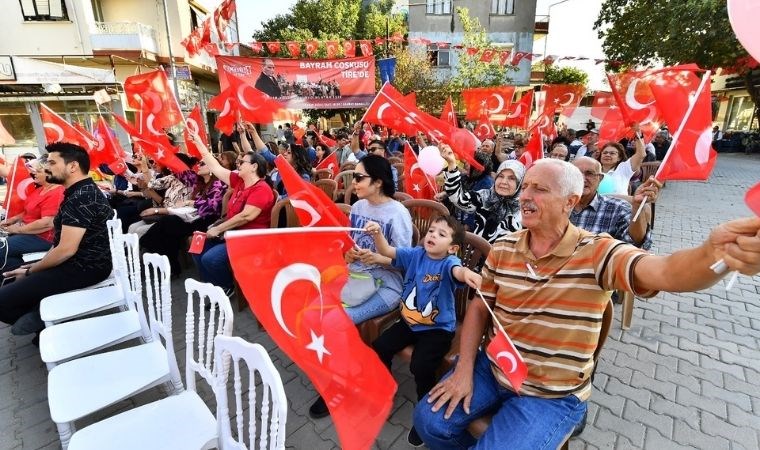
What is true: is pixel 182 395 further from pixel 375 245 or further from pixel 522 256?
pixel 522 256

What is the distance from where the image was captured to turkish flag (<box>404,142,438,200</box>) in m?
4.53

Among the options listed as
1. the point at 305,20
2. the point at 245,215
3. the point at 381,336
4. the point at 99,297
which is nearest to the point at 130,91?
the point at 245,215

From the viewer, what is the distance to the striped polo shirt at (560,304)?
153 cm

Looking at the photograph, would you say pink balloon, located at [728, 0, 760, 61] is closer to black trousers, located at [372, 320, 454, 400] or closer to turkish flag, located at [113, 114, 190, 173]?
black trousers, located at [372, 320, 454, 400]

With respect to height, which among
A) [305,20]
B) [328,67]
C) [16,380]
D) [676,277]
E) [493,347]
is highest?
[305,20]

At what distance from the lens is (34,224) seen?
12.3ft

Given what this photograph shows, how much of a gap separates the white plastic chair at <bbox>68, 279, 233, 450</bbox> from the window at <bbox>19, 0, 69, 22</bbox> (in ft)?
68.8

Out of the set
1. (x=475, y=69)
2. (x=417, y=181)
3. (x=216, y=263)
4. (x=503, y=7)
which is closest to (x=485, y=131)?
(x=417, y=181)

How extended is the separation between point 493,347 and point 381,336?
91 cm

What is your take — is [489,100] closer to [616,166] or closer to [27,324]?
[616,166]

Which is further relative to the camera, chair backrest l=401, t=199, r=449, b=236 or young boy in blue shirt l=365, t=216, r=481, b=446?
chair backrest l=401, t=199, r=449, b=236

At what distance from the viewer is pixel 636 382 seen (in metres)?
2.72

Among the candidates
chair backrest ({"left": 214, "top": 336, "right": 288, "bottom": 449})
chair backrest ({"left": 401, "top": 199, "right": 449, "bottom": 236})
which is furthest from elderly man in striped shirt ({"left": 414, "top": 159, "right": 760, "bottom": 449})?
chair backrest ({"left": 401, "top": 199, "right": 449, "bottom": 236})

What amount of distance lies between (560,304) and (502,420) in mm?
580
